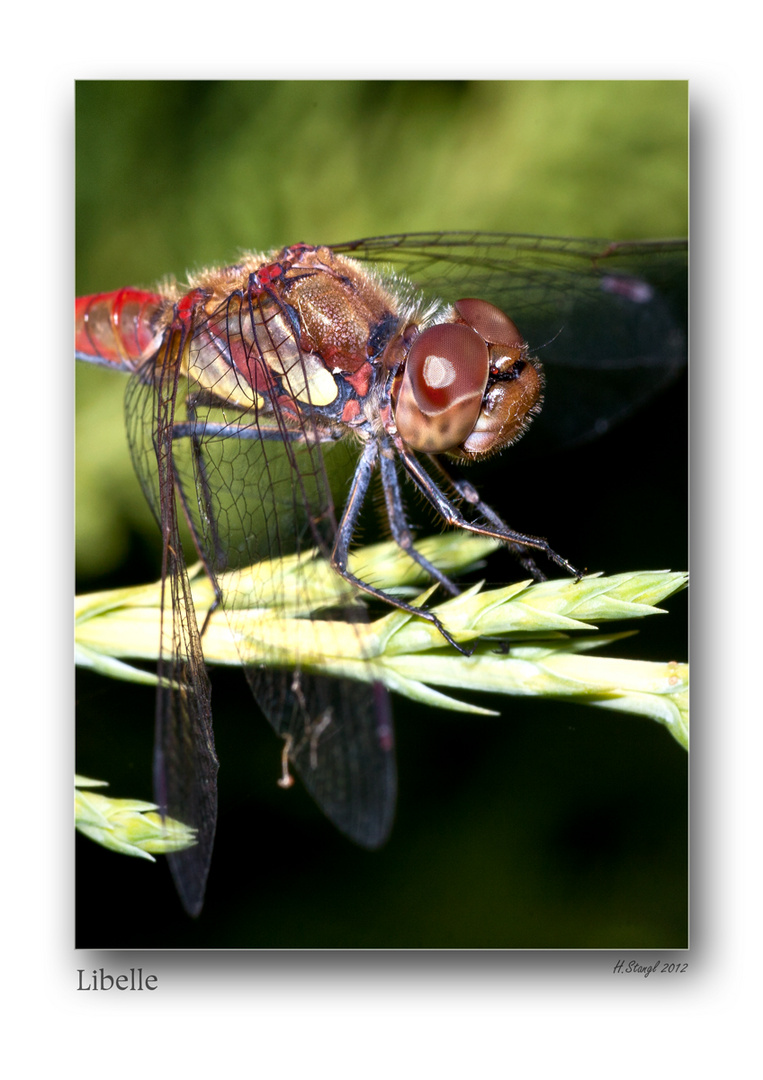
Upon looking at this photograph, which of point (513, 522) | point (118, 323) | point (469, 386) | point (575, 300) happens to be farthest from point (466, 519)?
point (118, 323)

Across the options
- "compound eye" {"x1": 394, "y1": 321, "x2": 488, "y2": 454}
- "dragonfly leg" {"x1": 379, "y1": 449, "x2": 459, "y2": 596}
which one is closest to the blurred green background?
"dragonfly leg" {"x1": 379, "y1": 449, "x2": 459, "y2": 596}

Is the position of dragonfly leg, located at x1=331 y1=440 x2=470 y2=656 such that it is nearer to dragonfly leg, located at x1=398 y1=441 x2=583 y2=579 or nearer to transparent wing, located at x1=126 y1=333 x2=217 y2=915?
dragonfly leg, located at x1=398 y1=441 x2=583 y2=579

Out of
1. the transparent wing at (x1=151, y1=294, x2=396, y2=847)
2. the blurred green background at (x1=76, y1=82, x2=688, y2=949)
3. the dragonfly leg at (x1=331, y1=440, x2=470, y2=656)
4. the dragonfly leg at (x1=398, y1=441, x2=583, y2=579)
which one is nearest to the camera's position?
the transparent wing at (x1=151, y1=294, x2=396, y2=847)

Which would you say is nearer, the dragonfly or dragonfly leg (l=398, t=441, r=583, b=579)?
the dragonfly

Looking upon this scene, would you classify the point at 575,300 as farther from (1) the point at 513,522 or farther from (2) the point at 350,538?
(2) the point at 350,538

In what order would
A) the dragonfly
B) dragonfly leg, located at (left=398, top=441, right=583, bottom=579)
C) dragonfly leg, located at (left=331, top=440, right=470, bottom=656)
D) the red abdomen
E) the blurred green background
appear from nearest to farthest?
the dragonfly → dragonfly leg, located at (left=331, top=440, right=470, bottom=656) → dragonfly leg, located at (left=398, top=441, right=583, bottom=579) → the blurred green background → the red abdomen
